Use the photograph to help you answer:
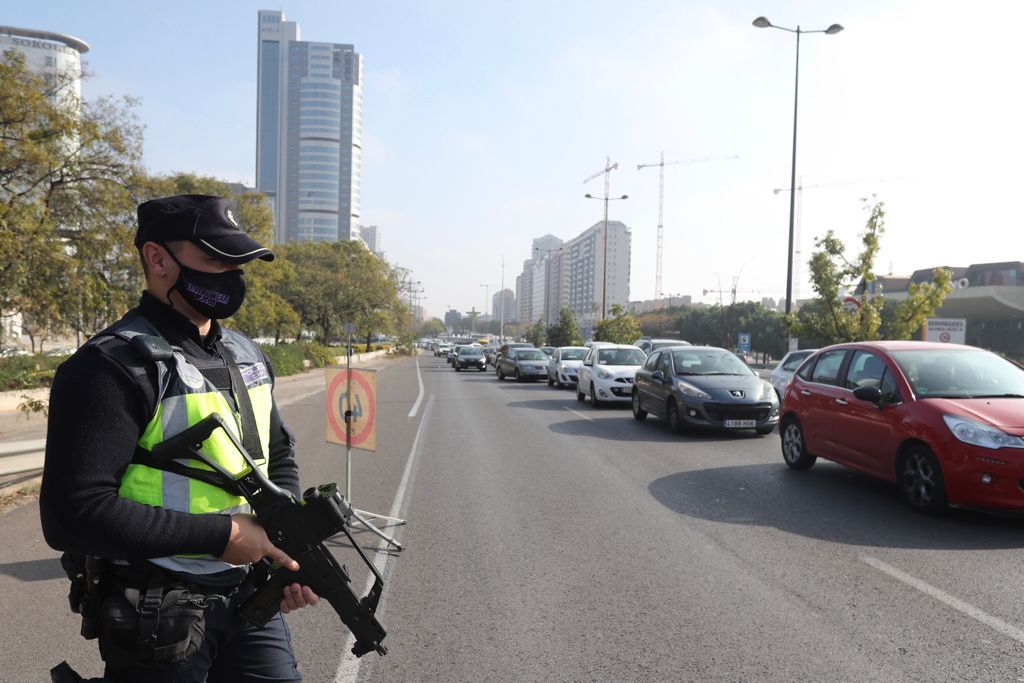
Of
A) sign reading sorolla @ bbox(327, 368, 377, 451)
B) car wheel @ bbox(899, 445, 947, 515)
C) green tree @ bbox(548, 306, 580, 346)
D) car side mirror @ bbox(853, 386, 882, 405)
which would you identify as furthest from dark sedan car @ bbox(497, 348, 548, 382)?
green tree @ bbox(548, 306, 580, 346)

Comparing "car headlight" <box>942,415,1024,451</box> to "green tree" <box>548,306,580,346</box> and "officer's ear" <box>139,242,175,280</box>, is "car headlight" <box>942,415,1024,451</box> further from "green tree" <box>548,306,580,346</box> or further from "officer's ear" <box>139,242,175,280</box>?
"green tree" <box>548,306,580,346</box>

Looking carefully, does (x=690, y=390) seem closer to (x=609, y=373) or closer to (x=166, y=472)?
(x=609, y=373)

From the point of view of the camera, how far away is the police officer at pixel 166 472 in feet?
6.00

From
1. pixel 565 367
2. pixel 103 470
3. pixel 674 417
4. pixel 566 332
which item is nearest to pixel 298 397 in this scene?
pixel 565 367

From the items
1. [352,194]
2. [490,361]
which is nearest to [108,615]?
[490,361]

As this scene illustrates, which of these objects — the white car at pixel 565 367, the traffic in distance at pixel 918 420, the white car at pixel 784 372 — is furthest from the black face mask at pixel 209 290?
the white car at pixel 565 367

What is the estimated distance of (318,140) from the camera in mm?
184125

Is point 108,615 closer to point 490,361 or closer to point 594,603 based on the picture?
point 594,603

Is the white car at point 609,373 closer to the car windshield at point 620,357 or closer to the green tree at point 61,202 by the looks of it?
the car windshield at point 620,357

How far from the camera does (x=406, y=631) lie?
4.36m

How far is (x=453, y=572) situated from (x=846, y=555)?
299cm

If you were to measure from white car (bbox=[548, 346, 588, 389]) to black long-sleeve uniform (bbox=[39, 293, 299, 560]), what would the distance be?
23287 mm

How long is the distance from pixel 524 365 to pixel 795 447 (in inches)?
867

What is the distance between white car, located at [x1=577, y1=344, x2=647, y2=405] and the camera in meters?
18.4
